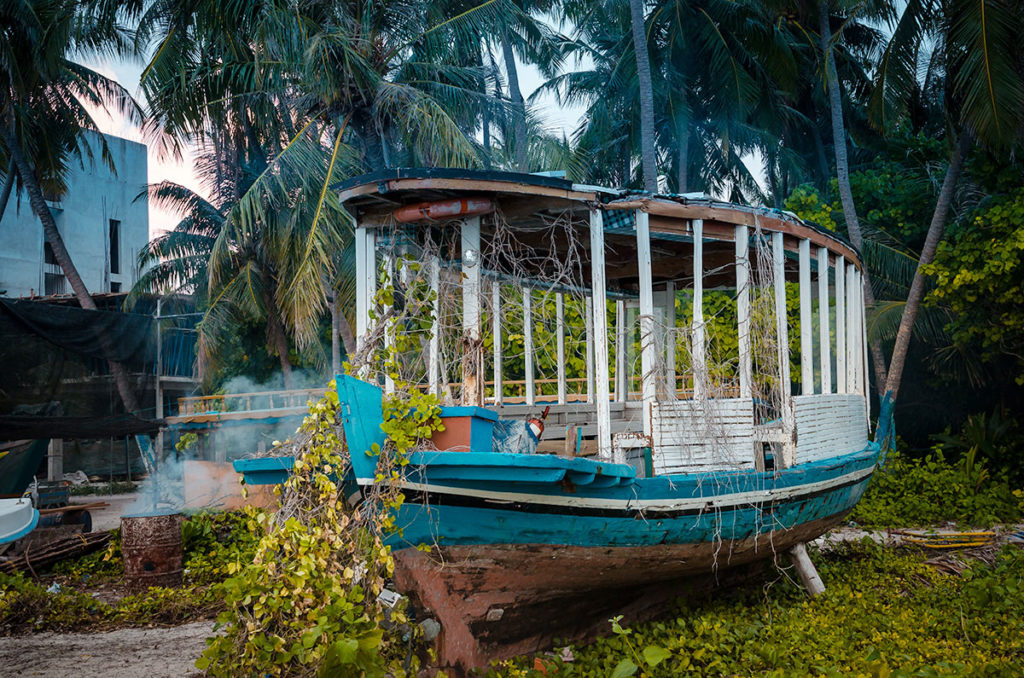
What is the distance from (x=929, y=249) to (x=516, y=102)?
9867mm

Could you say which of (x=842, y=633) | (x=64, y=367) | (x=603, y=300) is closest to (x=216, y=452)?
(x=64, y=367)

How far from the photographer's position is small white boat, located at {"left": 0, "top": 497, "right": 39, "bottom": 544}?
9.01 m

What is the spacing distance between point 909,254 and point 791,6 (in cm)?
554

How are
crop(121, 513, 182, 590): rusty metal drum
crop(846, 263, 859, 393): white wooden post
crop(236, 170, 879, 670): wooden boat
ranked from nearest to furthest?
crop(236, 170, 879, 670): wooden boat
crop(846, 263, 859, 393): white wooden post
crop(121, 513, 182, 590): rusty metal drum

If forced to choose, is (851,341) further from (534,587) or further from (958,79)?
(958,79)

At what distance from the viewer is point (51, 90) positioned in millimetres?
17984

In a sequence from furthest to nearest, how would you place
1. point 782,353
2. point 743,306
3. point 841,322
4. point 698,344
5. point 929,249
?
point 929,249, point 841,322, point 782,353, point 743,306, point 698,344

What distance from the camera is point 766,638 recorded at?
20.2ft

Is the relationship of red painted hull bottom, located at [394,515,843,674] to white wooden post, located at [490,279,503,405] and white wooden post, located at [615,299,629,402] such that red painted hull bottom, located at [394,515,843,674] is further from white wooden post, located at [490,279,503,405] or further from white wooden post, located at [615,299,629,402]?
white wooden post, located at [615,299,629,402]

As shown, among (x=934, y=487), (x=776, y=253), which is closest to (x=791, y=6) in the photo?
(x=934, y=487)

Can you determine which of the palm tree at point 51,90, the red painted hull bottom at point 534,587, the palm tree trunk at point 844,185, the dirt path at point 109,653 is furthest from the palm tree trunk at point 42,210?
the palm tree trunk at point 844,185

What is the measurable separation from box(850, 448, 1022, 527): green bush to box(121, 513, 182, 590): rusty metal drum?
8.83m

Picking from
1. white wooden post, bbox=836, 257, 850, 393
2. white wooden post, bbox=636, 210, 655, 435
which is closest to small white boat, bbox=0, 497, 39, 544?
white wooden post, bbox=636, 210, 655, 435

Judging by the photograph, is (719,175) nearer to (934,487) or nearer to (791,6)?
(791,6)
